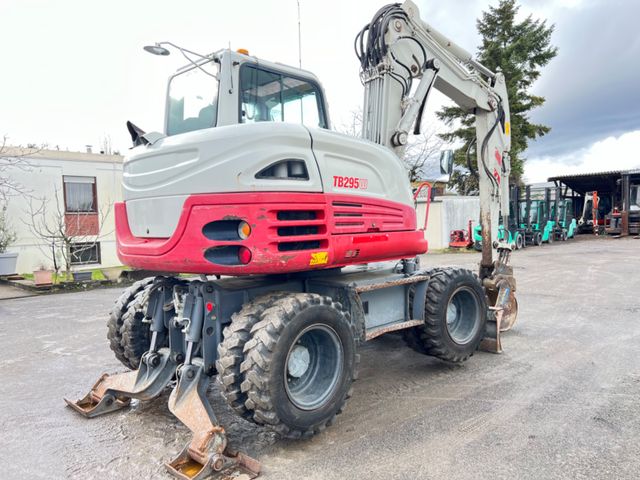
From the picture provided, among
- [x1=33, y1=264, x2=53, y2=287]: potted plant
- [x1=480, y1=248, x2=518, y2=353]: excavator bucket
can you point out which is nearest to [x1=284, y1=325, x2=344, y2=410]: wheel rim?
[x1=480, y1=248, x2=518, y2=353]: excavator bucket

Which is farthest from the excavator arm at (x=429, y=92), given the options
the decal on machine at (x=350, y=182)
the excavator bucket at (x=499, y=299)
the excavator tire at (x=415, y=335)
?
the excavator tire at (x=415, y=335)

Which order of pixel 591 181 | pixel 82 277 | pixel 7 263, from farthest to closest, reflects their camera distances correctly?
pixel 591 181 → pixel 7 263 → pixel 82 277

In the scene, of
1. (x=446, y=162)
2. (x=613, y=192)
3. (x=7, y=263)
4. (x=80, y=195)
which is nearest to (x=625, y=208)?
(x=613, y=192)

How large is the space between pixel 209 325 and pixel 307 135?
66.2 inches

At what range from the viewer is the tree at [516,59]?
25.2 m

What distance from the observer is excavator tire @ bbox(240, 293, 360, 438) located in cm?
320

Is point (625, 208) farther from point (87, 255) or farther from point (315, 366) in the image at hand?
point (315, 366)

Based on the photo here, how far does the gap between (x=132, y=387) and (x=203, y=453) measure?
1.26 meters

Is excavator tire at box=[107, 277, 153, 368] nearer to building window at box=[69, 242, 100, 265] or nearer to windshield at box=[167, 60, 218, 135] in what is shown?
windshield at box=[167, 60, 218, 135]

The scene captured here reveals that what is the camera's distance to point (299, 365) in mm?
3686

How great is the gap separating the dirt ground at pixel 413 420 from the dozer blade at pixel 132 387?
113mm

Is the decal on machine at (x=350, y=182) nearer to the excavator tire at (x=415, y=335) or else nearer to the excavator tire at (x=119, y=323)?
the excavator tire at (x=415, y=335)

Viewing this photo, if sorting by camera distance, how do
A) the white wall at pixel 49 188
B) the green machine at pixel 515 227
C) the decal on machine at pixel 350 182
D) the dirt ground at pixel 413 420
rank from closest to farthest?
the dirt ground at pixel 413 420 → the decal on machine at pixel 350 182 → the white wall at pixel 49 188 → the green machine at pixel 515 227

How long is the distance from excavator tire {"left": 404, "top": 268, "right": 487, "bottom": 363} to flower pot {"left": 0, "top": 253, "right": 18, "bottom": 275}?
13.8 m
